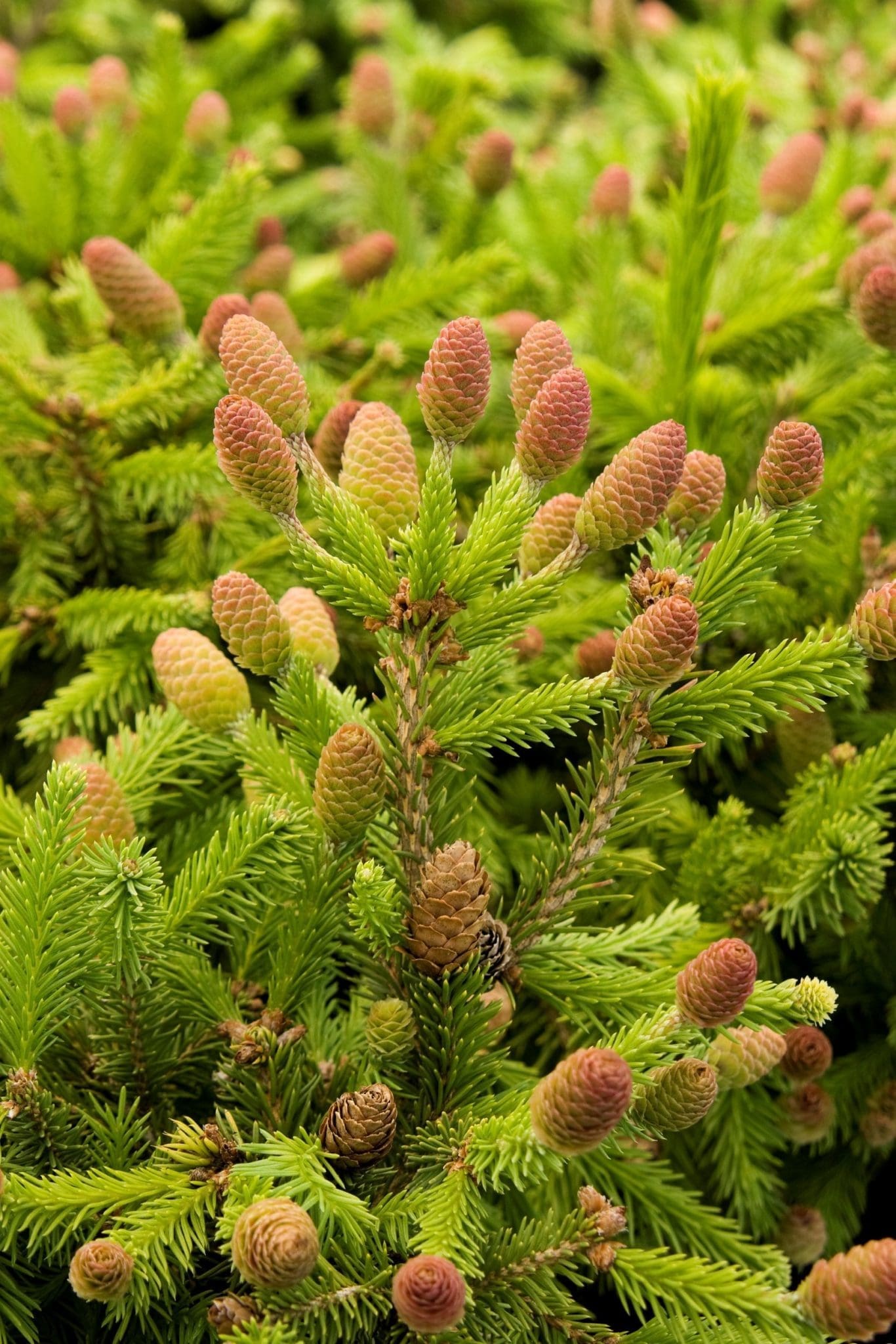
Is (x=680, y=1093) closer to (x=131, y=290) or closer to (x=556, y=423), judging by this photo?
(x=556, y=423)

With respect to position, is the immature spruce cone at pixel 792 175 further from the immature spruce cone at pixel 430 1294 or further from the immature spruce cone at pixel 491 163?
the immature spruce cone at pixel 430 1294

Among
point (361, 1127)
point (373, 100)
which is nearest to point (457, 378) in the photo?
point (361, 1127)

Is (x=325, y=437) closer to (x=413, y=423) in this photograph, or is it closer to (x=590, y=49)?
(x=413, y=423)

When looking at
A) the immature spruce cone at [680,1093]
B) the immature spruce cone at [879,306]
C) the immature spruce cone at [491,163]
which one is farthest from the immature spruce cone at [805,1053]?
the immature spruce cone at [491,163]

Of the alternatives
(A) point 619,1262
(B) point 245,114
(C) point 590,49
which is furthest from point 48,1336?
(C) point 590,49

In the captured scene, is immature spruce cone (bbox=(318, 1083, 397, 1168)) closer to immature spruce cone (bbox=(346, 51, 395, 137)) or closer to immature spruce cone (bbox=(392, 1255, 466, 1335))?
immature spruce cone (bbox=(392, 1255, 466, 1335))

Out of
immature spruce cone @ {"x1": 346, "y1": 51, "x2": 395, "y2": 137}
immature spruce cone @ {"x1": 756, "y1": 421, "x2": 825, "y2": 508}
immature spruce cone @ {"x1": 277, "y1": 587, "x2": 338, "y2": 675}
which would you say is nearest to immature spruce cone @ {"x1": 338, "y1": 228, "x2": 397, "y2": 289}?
immature spruce cone @ {"x1": 346, "y1": 51, "x2": 395, "y2": 137}
